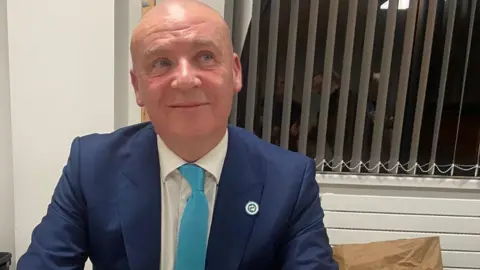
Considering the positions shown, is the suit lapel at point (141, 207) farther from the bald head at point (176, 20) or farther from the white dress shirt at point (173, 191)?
the bald head at point (176, 20)

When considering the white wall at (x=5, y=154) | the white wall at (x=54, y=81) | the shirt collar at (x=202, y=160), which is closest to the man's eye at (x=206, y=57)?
the shirt collar at (x=202, y=160)

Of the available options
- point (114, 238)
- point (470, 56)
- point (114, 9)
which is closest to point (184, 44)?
point (114, 238)

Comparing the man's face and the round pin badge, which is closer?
the man's face

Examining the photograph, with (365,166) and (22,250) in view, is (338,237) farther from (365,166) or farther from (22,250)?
(22,250)

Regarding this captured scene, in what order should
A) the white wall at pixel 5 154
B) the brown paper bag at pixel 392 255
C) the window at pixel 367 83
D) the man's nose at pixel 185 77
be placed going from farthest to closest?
the window at pixel 367 83 < the brown paper bag at pixel 392 255 < the white wall at pixel 5 154 < the man's nose at pixel 185 77

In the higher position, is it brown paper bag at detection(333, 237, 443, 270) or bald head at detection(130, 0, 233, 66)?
bald head at detection(130, 0, 233, 66)

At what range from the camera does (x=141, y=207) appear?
1.14 m

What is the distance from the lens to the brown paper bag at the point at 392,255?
2.04 metres

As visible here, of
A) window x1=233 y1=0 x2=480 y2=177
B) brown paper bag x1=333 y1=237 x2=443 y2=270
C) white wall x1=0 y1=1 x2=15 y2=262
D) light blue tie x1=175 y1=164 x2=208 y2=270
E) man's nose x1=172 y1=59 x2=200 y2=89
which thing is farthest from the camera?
window x1=233 y1=0 x2=480 y2=177

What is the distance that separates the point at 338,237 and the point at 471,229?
60 cm

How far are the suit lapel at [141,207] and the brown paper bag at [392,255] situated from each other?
1.14 meters

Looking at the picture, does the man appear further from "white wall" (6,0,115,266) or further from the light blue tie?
"white wall" (6,0,115,266)

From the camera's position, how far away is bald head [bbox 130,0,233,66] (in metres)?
1.03

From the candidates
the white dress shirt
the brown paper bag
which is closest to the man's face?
the white dress shirt
